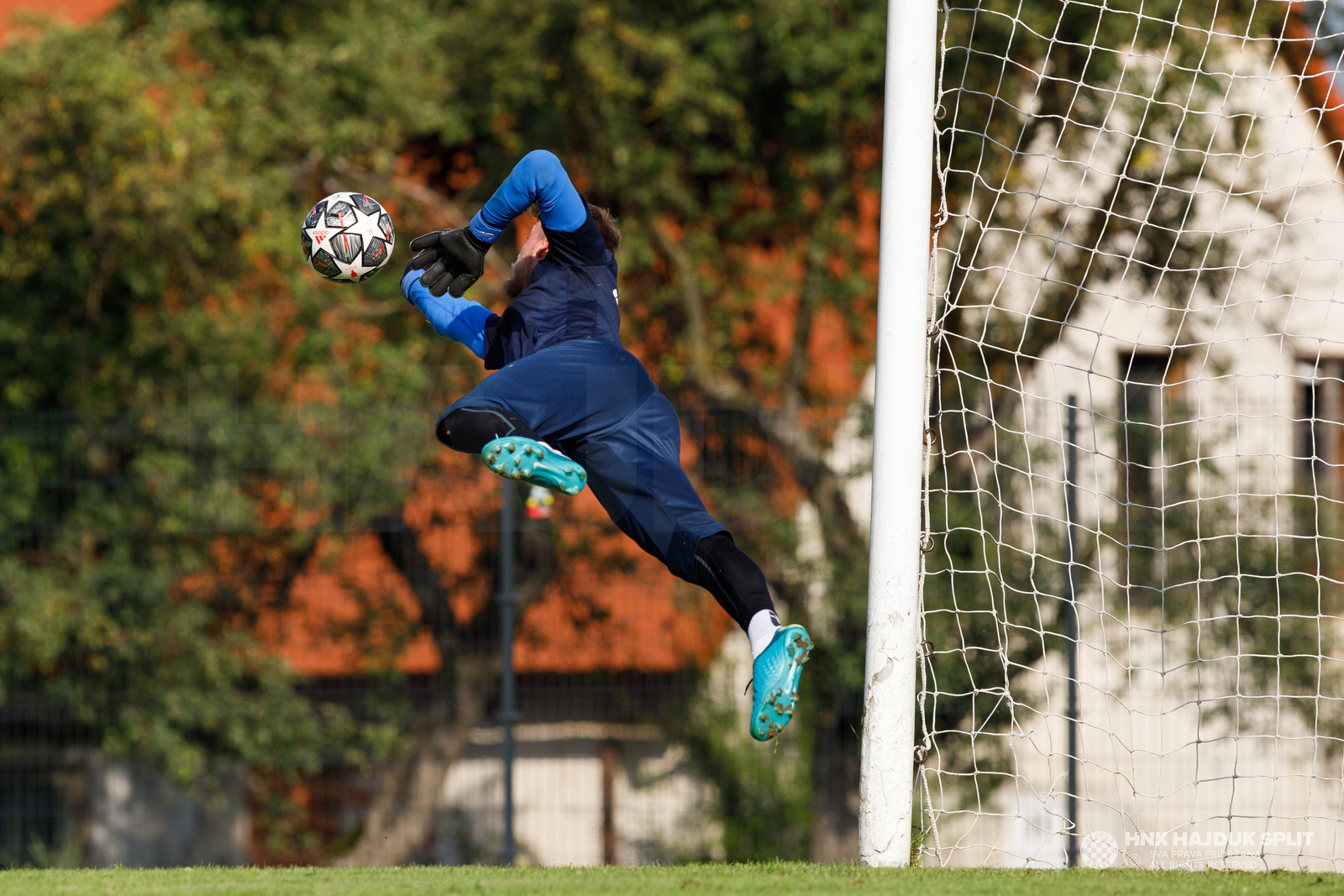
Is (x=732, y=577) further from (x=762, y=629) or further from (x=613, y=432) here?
(x=613, y=432)

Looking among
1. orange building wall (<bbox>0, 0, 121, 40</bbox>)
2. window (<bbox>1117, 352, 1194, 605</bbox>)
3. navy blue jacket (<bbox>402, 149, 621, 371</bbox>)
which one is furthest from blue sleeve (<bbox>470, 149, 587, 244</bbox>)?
orange building wall (<bbox>0, 0, 121, 40</bbox>)

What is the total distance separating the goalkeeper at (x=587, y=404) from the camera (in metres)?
4.09

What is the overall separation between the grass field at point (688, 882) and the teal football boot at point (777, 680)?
1.79 ft

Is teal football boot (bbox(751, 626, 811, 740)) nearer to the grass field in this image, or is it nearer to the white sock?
the white sock

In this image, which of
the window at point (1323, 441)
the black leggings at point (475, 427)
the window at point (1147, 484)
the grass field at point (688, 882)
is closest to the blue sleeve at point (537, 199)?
the black leggings at point (475, 427)

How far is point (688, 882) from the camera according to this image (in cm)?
427

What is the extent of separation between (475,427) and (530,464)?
0.93ft

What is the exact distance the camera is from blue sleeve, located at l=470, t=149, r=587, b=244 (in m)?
4.15

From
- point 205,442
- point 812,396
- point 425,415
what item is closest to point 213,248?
point 205,442

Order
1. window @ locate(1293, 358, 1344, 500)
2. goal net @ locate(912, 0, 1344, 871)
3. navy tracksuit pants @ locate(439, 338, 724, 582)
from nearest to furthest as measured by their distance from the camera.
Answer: navy tracksuit pants @ locate(439, 338, 724, 582) → goal net @ locate(912, 0, 1344, 871) → window @ locate(1293, 358, 1344, 500)

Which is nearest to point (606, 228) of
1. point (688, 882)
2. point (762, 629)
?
point (762, 629)

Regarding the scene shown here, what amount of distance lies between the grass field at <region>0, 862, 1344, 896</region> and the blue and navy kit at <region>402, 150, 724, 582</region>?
1.04 meters

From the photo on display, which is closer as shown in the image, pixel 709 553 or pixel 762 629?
pixel 762 629

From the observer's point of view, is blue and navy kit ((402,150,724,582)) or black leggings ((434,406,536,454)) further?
blue and navy kit ((402,150,724,582))
